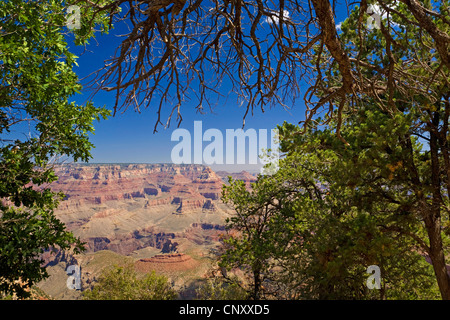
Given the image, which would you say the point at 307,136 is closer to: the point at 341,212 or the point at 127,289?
the point at 341,212

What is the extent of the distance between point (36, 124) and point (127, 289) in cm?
1128

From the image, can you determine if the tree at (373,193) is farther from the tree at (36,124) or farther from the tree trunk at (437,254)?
the tree at (36,124)

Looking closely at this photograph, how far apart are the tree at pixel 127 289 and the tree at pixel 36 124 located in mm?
9620

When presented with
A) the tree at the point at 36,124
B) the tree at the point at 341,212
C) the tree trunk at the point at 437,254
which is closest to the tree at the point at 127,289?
the tree at the point at 341,212

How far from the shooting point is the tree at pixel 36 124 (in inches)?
161

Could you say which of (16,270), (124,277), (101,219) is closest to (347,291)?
(16,270)

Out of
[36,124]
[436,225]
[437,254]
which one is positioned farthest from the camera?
[436,225]

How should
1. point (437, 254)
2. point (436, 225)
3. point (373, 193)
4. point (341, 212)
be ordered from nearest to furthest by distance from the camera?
1. point (437, 254)
2. point (436, 225)
3. point (373, 193)
4. point (341, 212)

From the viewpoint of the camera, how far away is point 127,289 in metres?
13.3

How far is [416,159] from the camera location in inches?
276

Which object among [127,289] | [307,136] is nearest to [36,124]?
[307,136]

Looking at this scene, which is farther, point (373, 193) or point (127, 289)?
point (127, 289)

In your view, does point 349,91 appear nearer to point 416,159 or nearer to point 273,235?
point 416,159
